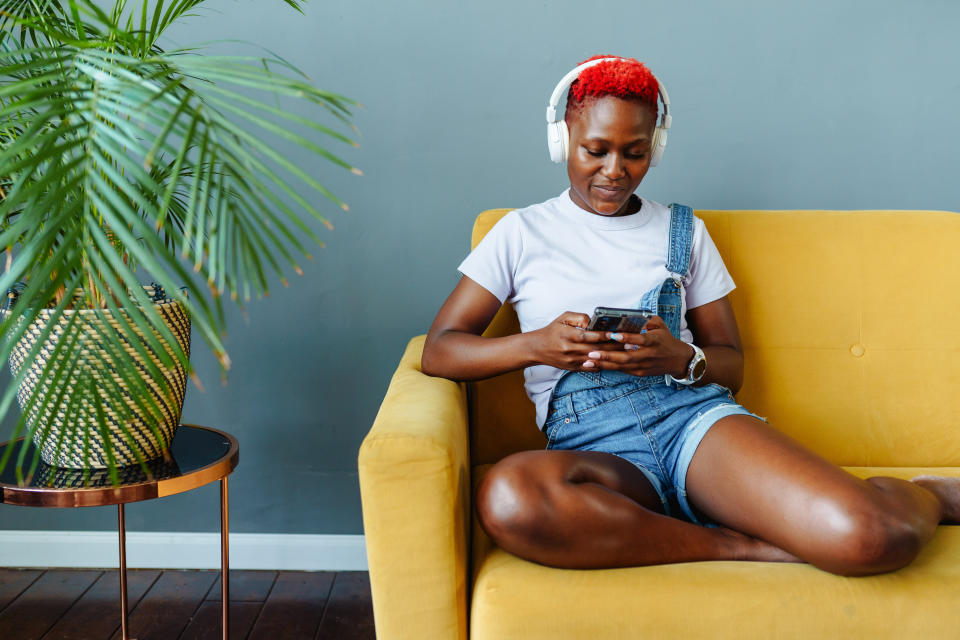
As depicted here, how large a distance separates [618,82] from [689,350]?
46cm

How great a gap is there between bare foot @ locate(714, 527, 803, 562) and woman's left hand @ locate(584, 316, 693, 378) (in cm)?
27

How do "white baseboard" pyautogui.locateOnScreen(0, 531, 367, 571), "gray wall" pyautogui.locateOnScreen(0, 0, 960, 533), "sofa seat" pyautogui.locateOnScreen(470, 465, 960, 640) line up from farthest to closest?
"white baseboard" pyautogui.locateOnScreen(0, 531, 367, 571)
"gray wall" pyautogui.locateOnScreen(0, 0, 960, 533)
"sofa seat" pyautogui.locateOnScreen(470, 465, 960, 640)

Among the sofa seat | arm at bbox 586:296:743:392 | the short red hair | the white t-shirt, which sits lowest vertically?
the sofa seat

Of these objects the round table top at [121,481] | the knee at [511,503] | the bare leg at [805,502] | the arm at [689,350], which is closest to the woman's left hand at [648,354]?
the arm at [689,350]

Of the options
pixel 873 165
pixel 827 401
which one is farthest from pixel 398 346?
pixel 873 165

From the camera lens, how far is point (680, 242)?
1.39m

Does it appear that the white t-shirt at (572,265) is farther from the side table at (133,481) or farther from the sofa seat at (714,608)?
the side table at (133,481)

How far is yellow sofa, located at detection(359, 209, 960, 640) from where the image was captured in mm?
952

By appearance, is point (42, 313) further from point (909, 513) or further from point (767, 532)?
point (909, 513)

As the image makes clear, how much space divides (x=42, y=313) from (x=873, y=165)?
68.6 inches

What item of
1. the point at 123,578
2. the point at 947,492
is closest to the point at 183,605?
the point at 123,578

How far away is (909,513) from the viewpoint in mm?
1045

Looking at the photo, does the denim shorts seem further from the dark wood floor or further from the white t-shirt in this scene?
the dark wood floor

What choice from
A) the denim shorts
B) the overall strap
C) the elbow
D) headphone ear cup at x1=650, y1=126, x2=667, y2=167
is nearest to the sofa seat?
the denim shorts
